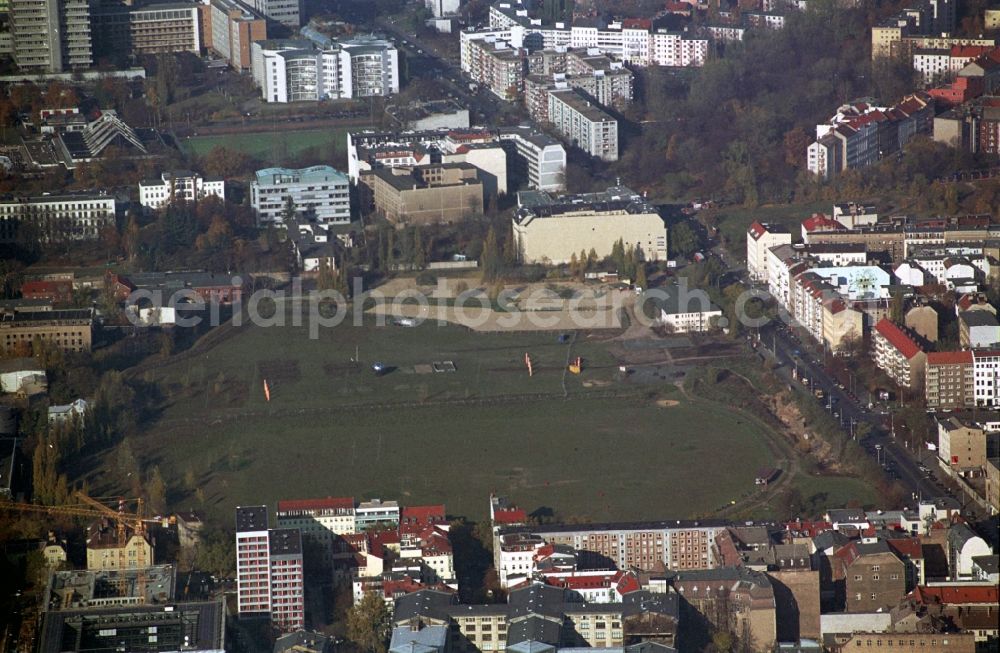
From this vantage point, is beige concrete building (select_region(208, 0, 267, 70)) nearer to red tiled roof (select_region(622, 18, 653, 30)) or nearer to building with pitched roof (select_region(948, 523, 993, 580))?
red tiled roof (select_region(622, 18, 653, 30))

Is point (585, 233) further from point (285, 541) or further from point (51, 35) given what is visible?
point (51, 35)

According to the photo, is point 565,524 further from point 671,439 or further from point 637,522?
point 671,439

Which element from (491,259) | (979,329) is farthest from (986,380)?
(491,259)

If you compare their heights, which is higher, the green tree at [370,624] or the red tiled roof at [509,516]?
the green tree at [370,624]

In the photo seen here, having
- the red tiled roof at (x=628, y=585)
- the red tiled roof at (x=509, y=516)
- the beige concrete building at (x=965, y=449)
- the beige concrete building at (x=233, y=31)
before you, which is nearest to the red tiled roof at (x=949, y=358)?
the beige concrete building at (x=965, y=449)

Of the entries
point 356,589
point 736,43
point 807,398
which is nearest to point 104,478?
point 356,589

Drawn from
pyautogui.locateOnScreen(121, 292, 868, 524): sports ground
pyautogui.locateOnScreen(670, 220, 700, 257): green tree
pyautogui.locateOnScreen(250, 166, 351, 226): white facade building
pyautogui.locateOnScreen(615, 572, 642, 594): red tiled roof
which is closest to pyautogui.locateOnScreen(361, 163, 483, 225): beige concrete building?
pyautogui.locateOnScreen(250, 166, 351, 226): white facade building

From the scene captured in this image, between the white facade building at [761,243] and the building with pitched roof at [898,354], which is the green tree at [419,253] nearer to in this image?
the white facade building at [761,243]
